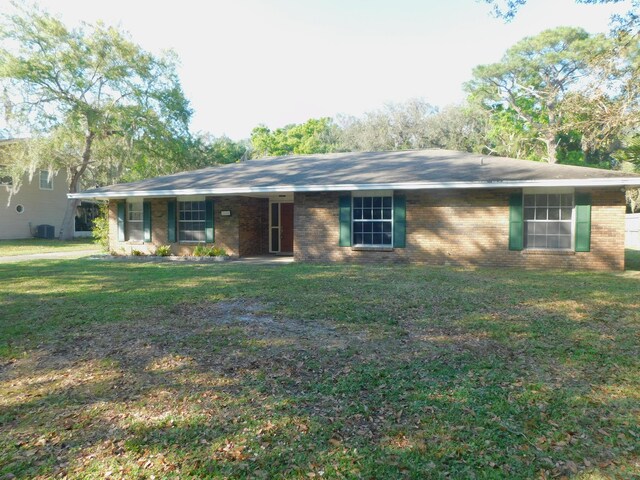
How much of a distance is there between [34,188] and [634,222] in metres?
31.9

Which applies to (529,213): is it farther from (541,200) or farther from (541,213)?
(541,200)

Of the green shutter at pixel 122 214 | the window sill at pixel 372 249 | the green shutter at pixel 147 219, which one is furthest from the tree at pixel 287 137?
the window sill at pixel 372 249

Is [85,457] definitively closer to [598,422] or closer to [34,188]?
[598,422]

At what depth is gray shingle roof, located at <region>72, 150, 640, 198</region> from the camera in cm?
1216

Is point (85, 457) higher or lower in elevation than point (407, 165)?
lower

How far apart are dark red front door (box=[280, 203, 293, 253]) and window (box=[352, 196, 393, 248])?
3.60 m

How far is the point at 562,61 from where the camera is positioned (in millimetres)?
33094

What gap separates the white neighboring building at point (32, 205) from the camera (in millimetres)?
25953

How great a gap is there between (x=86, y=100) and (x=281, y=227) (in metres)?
15.5

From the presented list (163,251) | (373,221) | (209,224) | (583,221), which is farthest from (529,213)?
(163,251)

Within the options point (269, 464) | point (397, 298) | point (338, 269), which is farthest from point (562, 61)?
point (269, 464)

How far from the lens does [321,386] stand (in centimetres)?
430

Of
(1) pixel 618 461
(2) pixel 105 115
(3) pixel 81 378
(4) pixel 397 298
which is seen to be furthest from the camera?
(2) pixel 105 115

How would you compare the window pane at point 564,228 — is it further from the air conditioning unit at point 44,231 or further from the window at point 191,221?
the air conditioning unit at point 44,231
